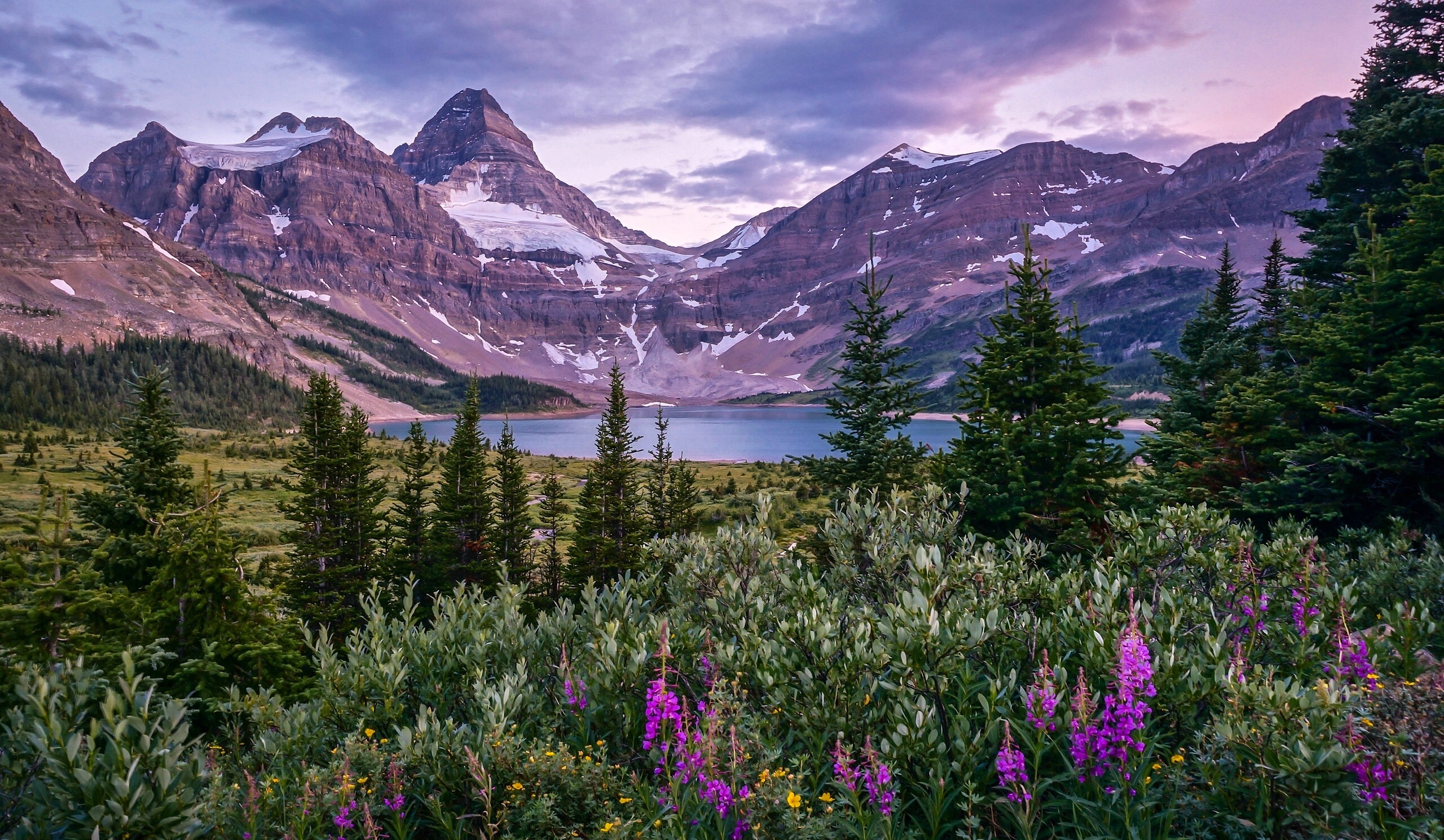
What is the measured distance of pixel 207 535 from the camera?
11320 millimetres

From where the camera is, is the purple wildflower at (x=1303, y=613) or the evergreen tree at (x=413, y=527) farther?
the evergreen tree at (x=413, y=527)

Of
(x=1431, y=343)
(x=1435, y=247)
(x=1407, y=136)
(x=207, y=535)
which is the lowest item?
(x=207, y=535)

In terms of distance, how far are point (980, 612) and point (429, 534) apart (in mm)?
29993

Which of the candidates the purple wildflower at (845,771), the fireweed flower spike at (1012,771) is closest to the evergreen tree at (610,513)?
the purple wildflower at (845,771)

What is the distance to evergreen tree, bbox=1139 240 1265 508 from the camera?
1530 centimetres

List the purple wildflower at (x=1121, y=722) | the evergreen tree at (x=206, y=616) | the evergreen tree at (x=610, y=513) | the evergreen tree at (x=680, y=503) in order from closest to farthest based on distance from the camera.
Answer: the purple wildflower at (x=1121, y=722) → the evergreen tree at (x=206, y=616) → the evergreen tree at (x=610, y=513) → the evergreen tree at (x=680, y=503)

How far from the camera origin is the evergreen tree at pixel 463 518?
30.2m

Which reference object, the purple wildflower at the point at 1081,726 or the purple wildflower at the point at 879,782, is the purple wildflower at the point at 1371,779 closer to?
the purple wildflower at the point at 1081,726

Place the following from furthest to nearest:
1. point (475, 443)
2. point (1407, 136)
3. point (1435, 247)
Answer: point (475, 443), point (1407, 136), point (1435, 247)

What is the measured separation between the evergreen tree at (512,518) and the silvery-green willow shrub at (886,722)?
25.9 meters

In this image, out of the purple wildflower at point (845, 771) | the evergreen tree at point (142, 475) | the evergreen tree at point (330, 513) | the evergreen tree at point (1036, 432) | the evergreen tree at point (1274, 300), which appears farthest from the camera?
the evergreen tree at point (330, 513)

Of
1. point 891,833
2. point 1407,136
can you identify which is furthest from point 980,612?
point 1407,136

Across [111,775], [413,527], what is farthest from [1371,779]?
[413,527]

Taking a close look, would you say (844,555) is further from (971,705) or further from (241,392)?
(241,392)
